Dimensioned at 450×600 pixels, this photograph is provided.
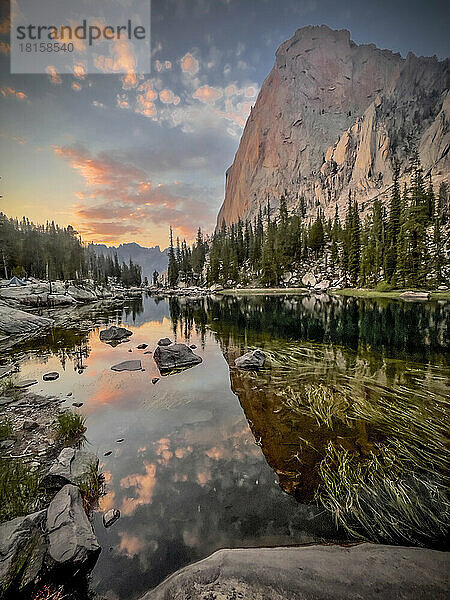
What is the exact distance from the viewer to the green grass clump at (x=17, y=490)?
186 inches

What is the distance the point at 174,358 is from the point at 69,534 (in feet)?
36.9

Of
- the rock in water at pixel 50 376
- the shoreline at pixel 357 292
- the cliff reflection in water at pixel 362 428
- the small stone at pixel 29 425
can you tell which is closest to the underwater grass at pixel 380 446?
the cliff reflection in water at pixel 362 428

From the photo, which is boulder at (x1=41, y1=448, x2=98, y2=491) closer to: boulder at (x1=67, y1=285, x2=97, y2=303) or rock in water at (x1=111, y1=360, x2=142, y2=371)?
rock in water at (x1=111, y1=360, x2=142, y2=371)

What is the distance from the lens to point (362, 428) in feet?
25.5

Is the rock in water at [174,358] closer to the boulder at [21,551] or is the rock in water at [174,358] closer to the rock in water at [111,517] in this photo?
the rock in water at [111,517]

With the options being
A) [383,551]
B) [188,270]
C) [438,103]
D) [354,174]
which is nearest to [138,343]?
[383,551]

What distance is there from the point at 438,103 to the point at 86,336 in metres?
223

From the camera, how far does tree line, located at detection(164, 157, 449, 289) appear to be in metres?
52.3

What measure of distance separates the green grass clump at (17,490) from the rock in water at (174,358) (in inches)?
332

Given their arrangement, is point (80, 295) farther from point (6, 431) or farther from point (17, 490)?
point (17, 490)

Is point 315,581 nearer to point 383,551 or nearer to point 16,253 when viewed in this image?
point 383,551

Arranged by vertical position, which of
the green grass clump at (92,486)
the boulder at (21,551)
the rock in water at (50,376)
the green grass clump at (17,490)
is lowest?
the rock in water at (50,376)

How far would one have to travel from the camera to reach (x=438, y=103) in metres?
155

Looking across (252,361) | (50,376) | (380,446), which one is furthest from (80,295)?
(380,446)
